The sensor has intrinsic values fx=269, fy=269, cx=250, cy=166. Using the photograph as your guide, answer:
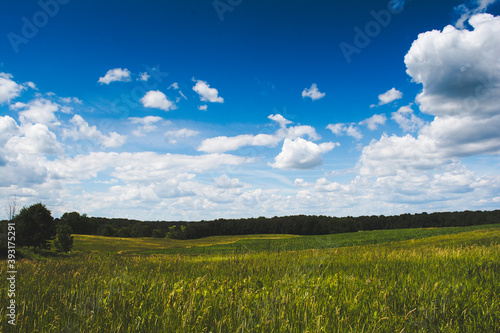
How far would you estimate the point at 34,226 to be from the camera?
38281mm

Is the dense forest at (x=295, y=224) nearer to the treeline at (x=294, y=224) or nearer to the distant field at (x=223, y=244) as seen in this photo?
the treeline at (x=294, y=224)

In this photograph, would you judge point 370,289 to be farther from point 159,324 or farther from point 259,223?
point 259,223

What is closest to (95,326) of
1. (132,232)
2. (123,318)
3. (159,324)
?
(123,318)

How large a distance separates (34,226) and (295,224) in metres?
100

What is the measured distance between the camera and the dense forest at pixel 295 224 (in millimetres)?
114562

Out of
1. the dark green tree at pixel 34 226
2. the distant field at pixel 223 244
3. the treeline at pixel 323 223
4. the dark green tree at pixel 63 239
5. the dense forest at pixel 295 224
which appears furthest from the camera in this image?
the treeline at pixel 323 223

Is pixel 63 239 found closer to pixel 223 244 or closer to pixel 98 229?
pixel 223 244

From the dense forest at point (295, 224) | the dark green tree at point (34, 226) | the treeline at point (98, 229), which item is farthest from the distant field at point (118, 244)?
the dense forest at point (295, 224)

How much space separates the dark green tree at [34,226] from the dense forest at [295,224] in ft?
251

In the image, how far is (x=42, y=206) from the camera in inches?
1560

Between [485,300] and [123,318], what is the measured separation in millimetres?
4332

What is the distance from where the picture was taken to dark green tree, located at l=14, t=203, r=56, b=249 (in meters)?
37.0

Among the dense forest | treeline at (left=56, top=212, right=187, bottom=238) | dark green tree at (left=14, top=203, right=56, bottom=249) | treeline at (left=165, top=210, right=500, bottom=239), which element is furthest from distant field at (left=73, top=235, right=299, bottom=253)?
treeline at (left=165, top=210, right=500, bottom=239)

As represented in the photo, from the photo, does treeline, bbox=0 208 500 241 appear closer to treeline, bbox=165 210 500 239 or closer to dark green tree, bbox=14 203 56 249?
treeline, bbox=165 210 500 239
